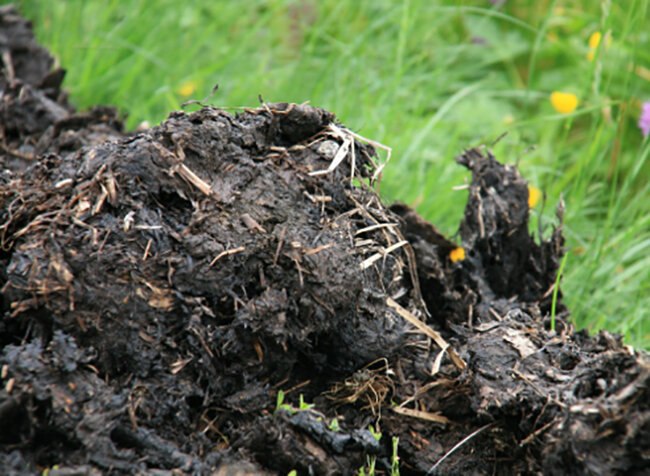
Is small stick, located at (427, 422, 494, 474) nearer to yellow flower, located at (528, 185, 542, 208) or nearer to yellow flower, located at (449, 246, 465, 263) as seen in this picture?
yellow flower, located at (449, 246, 465, 263)

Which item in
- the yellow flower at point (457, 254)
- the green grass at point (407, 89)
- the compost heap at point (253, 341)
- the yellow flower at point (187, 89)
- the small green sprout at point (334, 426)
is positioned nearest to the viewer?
the compost heap at point (253, 341)

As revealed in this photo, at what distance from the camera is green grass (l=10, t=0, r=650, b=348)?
9.59 ft

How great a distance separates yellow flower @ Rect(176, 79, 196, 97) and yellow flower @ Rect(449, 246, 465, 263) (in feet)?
6.98

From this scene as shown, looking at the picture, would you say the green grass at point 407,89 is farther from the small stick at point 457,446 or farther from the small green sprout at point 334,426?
the small green sprout at point 334,426

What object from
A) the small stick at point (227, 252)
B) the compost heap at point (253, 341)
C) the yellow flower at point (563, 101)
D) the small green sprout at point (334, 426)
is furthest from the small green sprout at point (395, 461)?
the yellow flower at point (563, 101)

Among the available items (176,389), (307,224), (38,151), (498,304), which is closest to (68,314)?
(176,389)

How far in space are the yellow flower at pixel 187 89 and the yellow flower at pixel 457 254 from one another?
6.98 ft

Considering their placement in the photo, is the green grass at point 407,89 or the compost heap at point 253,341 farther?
the green grass at point 407,89

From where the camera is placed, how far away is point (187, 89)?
3.71 m

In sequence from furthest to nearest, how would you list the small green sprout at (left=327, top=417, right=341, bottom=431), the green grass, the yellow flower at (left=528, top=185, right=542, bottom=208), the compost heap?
1. the yellow flower at (left=528, top=185, right=542, bottom=208)
2. the green grass
3. the small green sprout at (left=327, top=417, right=341, bottom=431)
4. the compost heap

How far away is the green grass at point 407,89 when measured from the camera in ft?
9.59

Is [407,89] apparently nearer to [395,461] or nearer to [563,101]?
[563,101]

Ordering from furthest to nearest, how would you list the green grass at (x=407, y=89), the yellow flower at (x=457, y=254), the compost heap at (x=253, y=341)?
the green grass at (x=407, y=89)
the yellow flower at (x=457, y=254)
the compost heap at (x=253, y=341)

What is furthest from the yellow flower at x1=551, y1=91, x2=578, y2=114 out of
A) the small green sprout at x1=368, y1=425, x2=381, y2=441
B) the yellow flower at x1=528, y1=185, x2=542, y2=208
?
the small green sprout at x1=368, y1=425, x2=381, y2=441
